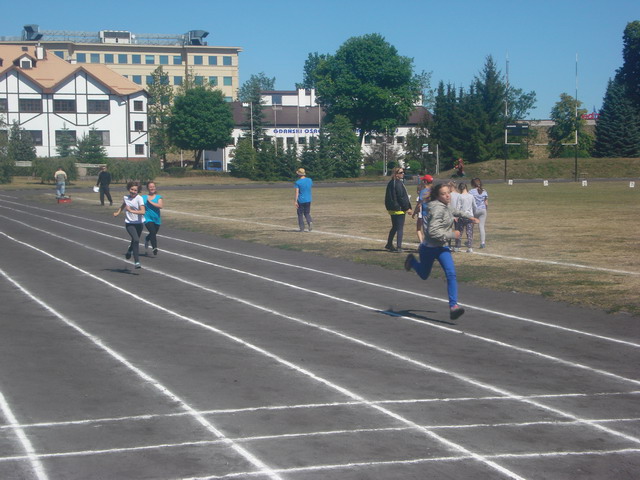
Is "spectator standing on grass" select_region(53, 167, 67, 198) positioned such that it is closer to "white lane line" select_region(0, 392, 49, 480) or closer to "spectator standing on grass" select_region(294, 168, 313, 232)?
"spectator standing on grass" select_region(294, 168, 313, 232)

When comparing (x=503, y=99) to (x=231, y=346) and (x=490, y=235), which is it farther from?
(x=231, y=346)

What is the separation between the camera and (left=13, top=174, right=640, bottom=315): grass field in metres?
15.3

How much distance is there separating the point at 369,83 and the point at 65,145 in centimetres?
3407

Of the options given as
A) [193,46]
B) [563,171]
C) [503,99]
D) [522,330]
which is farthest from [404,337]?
[193,46]

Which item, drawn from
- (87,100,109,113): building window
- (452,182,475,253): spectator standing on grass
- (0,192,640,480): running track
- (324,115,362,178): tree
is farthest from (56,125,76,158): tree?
(0,192,640,480): running track

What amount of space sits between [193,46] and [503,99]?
69512 mm

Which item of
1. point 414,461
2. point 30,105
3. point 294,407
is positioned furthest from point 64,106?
point 414,461

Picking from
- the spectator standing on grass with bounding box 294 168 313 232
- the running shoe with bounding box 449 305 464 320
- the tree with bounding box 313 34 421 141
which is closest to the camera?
the running shoe with bounding box 449 305 464 320

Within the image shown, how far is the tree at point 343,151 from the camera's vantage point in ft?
269

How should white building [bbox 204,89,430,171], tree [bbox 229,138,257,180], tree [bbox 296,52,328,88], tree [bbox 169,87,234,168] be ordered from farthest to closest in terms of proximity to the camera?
tree [bbox 296,52,328,88] → white building [bbox 204,89,430,171] → tree [bbox 169,87,234,168] → tree [bbox 229,138,257,180]

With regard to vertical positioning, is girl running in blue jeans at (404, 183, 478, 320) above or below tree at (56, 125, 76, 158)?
below

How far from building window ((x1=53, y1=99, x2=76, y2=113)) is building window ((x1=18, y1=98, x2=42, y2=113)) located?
1.56 metres

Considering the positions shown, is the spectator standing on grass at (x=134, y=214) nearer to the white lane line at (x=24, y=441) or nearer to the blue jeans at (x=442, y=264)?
the blue jeans at (x=442, y=264)

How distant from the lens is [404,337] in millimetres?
10703
